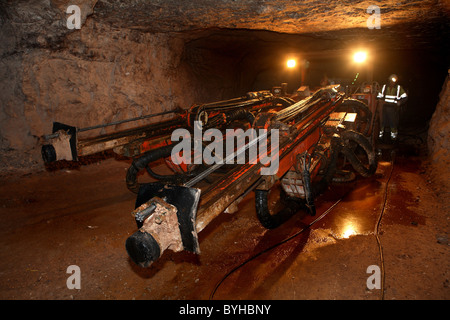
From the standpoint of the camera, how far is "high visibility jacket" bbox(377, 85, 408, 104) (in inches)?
373

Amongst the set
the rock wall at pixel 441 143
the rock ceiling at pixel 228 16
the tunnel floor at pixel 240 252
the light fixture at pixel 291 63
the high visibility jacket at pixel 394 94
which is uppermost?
the rock ceiling at pixel 228 16

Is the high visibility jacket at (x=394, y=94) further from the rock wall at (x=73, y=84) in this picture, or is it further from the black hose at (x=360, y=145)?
the rock wall at (x=73, y=84)

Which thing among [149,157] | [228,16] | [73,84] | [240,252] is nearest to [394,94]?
[228,16]

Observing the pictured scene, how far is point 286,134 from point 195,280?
227cm

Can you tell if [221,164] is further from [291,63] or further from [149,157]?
[291,63]

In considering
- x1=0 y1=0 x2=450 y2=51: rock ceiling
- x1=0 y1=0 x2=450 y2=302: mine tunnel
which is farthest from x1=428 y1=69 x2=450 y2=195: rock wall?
x1=0 y1=0 x2=450 y2=51: rock ceiling

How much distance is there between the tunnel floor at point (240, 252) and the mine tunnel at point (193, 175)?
0.08ft

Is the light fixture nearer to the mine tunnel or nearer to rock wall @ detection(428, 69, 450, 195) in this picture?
the mine tunnel

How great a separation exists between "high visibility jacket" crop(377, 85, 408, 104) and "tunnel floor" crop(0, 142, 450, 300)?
564cm

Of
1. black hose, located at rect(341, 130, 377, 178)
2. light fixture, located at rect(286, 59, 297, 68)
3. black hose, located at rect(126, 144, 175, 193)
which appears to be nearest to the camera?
black hose, located at rect(126, 144, 175, 193)

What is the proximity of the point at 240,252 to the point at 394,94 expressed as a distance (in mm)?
9568

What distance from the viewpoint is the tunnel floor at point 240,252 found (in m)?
2.94

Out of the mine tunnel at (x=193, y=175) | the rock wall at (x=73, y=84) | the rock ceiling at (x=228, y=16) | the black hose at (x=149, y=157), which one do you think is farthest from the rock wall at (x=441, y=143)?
the rock wall at (x=73, y=84)

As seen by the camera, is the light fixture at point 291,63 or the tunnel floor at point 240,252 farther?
the light fixture at point 291,63
